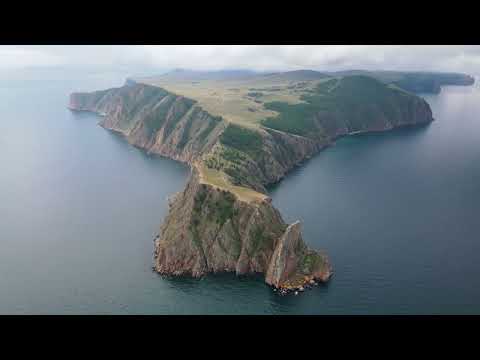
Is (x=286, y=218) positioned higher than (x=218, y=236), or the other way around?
(x=218, y=236)

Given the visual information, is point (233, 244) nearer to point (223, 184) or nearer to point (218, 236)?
point (218, 236)

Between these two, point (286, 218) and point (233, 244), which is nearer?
point (233, 244)

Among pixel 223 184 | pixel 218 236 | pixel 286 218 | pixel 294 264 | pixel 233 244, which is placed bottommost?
pixel 286 218

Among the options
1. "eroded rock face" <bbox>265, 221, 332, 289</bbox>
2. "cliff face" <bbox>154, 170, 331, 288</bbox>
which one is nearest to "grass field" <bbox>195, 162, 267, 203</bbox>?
"cliff face" <bbox>154, 170, 331, 288</bbox>

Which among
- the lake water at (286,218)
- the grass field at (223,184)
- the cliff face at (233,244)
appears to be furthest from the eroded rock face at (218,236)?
the lake water at (286,218)

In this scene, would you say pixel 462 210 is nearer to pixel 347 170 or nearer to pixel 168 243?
pixel 347 170

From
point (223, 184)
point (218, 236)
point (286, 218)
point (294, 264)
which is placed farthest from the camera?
point (286, 218)

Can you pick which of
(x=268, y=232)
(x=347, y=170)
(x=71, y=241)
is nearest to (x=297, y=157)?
(x=347, y=170)

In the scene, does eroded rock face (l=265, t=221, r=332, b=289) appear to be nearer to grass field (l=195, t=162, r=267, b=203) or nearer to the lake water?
the lake water

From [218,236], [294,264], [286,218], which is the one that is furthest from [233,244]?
[286,218]

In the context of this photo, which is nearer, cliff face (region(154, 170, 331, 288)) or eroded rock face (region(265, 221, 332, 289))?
eroded rock face (region(265, 221, 332, 289))
